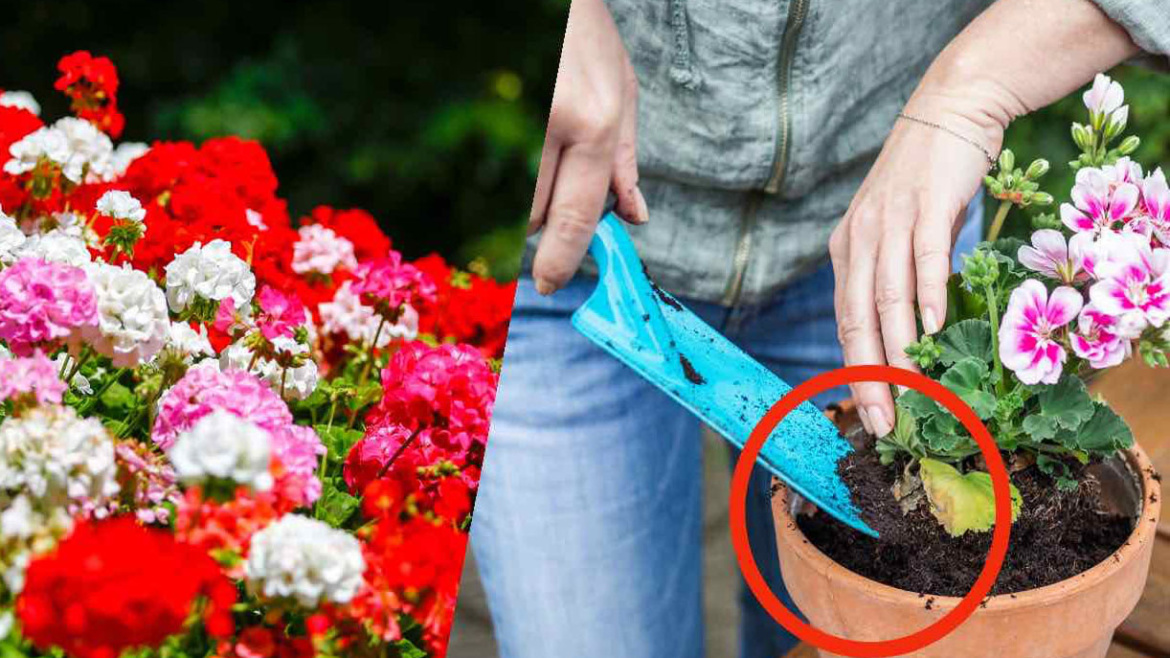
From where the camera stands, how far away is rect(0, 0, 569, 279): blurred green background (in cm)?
230

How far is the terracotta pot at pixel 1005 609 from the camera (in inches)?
27.5

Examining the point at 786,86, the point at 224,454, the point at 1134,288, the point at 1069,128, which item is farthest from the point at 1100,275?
the point at 1069,128

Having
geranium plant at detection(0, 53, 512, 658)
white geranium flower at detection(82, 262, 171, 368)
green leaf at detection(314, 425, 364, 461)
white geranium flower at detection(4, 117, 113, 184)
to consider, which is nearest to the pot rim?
geranium plant at detection(0, 53, 512, 658)

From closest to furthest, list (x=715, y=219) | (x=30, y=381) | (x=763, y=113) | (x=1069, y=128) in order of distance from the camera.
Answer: (x=30, y=381), (x=763, y=113), (x=715, y=219), (x=1069, y=128)

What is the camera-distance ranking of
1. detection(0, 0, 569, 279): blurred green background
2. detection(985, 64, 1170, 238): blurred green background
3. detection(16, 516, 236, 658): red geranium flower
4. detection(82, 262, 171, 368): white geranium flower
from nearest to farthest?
1. detection(16, 516, 236, 658): red geranium flower
2. detection(82, 262, 171, 368): white geranium flower
3. detection(985, 64, 1170, 238): blurred green background
4. detection(0, 0, 569, 279): blurred green background

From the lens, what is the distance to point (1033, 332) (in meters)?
0.69

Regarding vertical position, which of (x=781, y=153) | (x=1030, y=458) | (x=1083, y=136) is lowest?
(x=1030, y=458)

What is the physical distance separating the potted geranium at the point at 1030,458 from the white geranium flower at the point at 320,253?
0.49 metres

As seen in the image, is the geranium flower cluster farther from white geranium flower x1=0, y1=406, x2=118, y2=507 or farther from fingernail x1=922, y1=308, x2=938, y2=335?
white geranium flower x1=0, y1=406, x2=118, y2=507

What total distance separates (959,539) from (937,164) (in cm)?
25

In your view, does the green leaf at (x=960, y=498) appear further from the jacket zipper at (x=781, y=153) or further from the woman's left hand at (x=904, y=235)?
the jacket zipper at (x=781, y=153)

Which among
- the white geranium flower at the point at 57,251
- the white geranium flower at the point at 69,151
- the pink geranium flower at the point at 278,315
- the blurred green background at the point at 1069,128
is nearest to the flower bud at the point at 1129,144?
the pink geranium flower at the point at 278,315

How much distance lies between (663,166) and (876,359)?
295 mm

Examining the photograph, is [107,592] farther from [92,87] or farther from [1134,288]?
[92,87]
